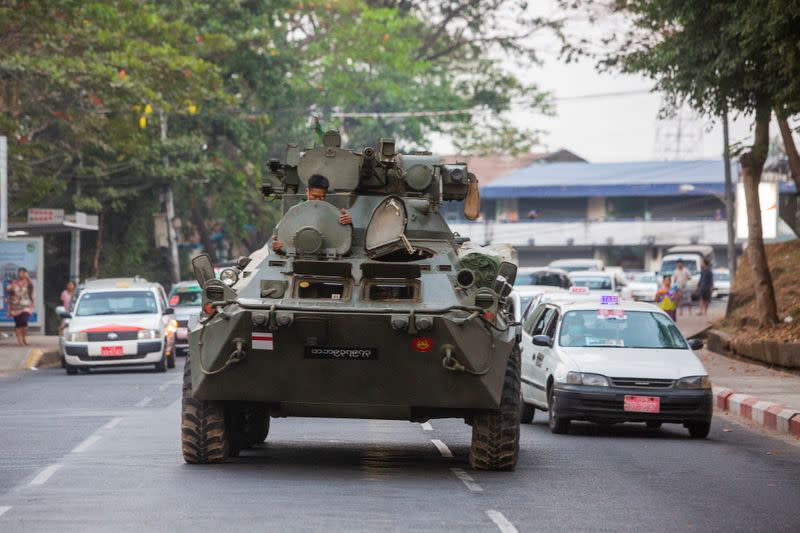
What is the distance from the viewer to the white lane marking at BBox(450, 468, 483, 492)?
1268 centimetres

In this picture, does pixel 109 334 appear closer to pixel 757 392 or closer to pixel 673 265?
pixel 757 392

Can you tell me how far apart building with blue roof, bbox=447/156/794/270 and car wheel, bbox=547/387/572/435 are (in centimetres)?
6397

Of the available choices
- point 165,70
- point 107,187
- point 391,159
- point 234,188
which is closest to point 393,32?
point 234,188

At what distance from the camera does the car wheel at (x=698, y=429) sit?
18297 mm

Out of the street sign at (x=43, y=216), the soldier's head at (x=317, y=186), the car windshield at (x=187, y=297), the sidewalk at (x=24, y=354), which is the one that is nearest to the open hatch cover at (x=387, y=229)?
the soldier's head at (x=317, y=186)

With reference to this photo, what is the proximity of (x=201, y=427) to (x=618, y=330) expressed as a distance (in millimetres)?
7029

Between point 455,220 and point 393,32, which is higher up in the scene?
point 393,32

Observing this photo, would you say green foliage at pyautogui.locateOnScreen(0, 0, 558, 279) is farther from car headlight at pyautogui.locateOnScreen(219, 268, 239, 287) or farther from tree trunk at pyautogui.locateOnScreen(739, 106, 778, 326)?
car headlight at pyautogui.locateOnScreen(219, 268, 239, 287)

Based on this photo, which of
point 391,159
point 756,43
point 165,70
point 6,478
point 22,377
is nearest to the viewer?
point 6,478

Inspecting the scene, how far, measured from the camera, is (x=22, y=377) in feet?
97.5

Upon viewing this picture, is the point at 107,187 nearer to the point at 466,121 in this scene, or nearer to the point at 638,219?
the point at 466,121

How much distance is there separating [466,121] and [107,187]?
19272 millimetres

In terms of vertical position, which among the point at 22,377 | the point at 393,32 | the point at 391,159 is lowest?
the point at 22,377

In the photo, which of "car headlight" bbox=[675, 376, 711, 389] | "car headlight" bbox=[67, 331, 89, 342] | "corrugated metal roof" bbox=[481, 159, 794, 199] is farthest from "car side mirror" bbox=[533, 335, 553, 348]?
"corrugated metal roof" bbox=[481, 159, 794, 199]
